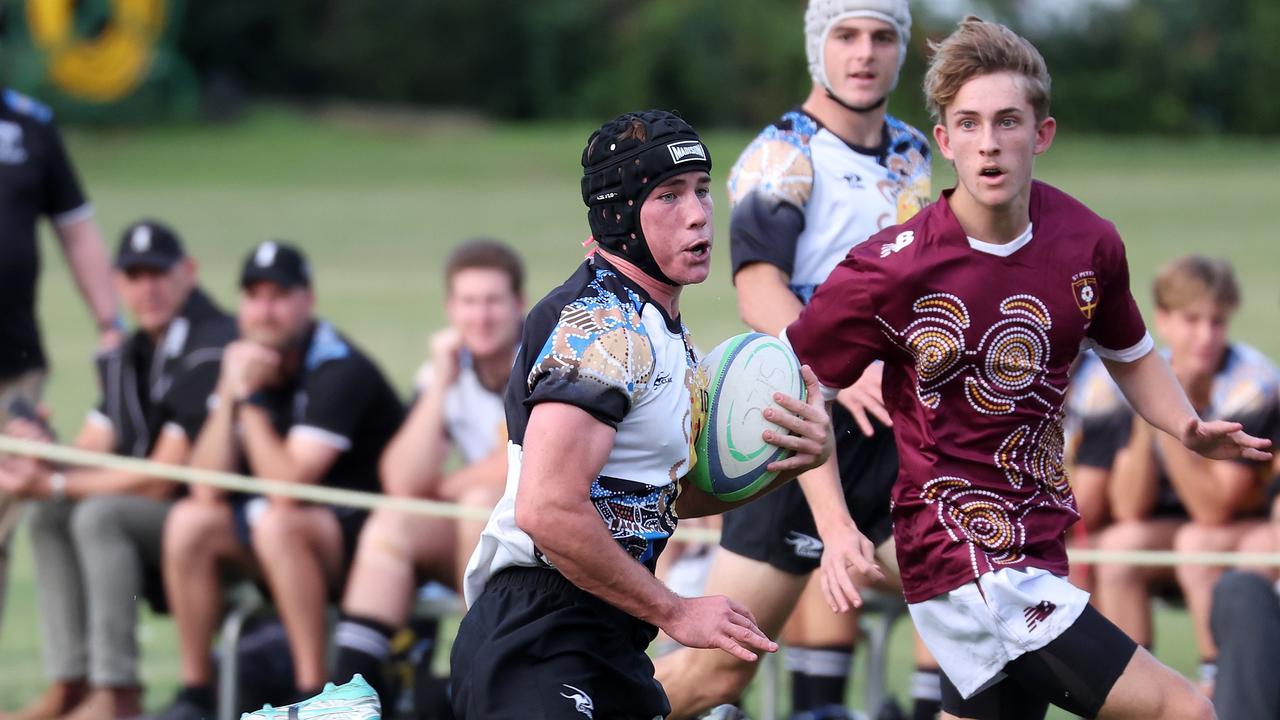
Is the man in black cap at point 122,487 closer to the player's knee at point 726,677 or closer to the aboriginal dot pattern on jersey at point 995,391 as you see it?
the player's knee at point 726,677

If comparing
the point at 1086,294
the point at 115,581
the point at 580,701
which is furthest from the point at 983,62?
the point at 115,581

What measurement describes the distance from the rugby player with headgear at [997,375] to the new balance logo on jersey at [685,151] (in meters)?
0.59

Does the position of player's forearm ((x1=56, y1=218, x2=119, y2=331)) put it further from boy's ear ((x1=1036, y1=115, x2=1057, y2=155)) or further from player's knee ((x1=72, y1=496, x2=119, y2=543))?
boy's ear ((x1=1036, y1=115, x2=1057, y2=155))

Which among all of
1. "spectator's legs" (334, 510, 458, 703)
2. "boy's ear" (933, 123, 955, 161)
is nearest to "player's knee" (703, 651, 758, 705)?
"boy's ear" (933, 123, 955, 161)

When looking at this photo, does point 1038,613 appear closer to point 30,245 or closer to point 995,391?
point 995,391

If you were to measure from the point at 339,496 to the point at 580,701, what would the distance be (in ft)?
A: 9.99

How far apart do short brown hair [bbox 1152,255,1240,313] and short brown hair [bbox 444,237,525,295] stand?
7.63ft

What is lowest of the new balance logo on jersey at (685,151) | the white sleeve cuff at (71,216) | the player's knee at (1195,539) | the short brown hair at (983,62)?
the player's knee at (1195,539)

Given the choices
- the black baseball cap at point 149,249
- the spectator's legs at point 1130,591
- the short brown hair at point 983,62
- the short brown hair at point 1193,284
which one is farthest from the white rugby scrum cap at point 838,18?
the black baseball cap at point 149,249

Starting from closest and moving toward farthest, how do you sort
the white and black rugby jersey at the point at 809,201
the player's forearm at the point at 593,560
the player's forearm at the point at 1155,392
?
the player's forearm at the point at 593,560, the player's forearm at the point at 1155,392, the white and black rugby jersey at the point at 809,201

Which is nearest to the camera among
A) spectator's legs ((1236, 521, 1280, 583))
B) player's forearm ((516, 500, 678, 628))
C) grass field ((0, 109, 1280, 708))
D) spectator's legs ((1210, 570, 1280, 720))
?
player's forearm ((516, 500, 678, 628))

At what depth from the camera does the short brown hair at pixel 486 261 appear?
A: 256 inches

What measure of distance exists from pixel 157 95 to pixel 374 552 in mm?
45389

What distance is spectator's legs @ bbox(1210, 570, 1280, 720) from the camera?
16.1 feet
